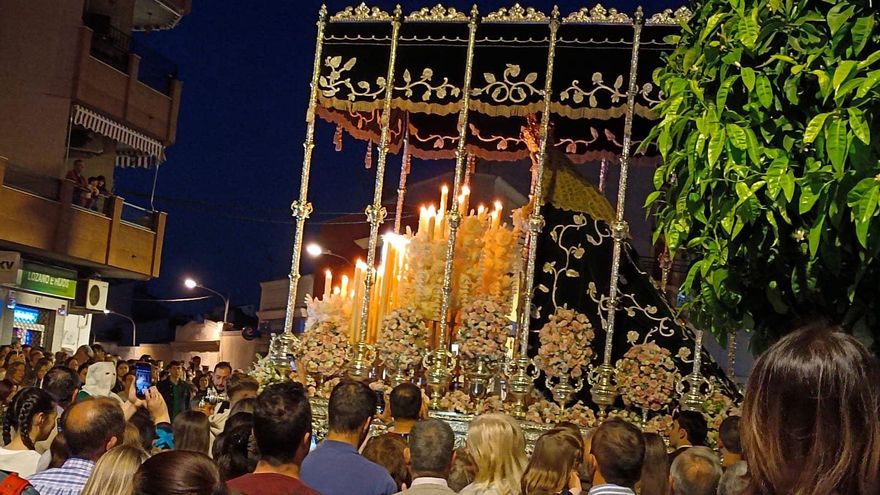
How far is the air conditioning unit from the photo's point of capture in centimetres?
2748

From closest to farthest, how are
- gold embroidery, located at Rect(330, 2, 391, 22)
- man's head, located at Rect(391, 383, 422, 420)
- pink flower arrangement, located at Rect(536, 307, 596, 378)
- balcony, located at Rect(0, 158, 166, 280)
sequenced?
man's head, located at Rect(391, 383, 422, 420), pink flower arrangement, located at Rect(536, 307, 596, 378), gold embroidery, located at Rect(330, 2, 391, 22), balcony, located at Rect(0, 158, 166, 280)

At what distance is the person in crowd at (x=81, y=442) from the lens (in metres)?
4.79

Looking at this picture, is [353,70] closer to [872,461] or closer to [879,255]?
[879,255]

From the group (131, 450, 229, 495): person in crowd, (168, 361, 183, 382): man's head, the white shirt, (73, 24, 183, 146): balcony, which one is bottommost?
the white shirt

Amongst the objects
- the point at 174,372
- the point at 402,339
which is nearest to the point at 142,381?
the point at 402,339

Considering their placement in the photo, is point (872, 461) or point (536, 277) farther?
point (536, 277)

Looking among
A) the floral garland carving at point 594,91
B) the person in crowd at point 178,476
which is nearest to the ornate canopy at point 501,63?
the floral garland carving at point 594,91

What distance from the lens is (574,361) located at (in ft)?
34.9

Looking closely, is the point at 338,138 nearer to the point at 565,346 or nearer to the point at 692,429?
the point at 565,346

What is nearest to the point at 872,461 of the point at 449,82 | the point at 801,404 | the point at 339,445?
the point at 801,404

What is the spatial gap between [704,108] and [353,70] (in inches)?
314

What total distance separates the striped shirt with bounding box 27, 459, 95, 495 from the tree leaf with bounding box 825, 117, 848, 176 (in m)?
3.13

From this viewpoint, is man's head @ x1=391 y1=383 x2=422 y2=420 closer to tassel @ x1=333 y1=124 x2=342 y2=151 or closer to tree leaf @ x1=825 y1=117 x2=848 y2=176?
tree leaf @ x1=825 y1=117 x2=848 y2=176

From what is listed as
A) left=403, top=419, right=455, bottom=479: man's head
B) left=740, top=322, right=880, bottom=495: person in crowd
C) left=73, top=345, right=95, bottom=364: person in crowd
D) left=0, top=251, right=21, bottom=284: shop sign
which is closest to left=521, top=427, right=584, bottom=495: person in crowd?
left=403, top=419, right=455, bottom=479: man's head
